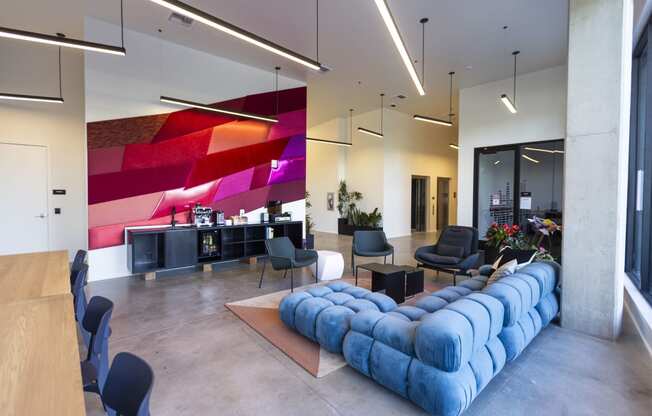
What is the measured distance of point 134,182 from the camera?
5559mm

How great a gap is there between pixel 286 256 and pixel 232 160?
2772mm

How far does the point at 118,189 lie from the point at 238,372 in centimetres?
432

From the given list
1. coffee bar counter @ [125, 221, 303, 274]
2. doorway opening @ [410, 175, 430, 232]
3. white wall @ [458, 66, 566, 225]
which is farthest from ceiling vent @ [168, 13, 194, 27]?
doorway opening @ [410, 175, 430, 232]

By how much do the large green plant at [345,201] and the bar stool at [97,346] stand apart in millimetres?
9861

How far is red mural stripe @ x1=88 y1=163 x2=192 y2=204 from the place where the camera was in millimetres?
5211

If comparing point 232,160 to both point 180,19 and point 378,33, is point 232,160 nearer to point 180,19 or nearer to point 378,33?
point 180,19

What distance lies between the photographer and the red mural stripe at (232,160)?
6266 millimetres

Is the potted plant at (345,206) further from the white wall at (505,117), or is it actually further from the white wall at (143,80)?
the white wall at (143,80)

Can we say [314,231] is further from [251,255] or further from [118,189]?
[118,189]

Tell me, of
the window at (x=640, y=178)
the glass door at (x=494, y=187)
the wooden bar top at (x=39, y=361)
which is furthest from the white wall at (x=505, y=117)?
the wooden bar top at (x=39, y=361)

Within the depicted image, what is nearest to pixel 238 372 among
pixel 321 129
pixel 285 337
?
pixel 285 337

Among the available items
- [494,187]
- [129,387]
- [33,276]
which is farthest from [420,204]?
[129,387]

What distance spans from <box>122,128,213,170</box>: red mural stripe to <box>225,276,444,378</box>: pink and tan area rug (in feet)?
10.6

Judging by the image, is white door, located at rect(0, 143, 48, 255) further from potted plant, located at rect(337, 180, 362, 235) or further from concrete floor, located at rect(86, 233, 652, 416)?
potted plant, located at rect(337, 180, 362, 235)
